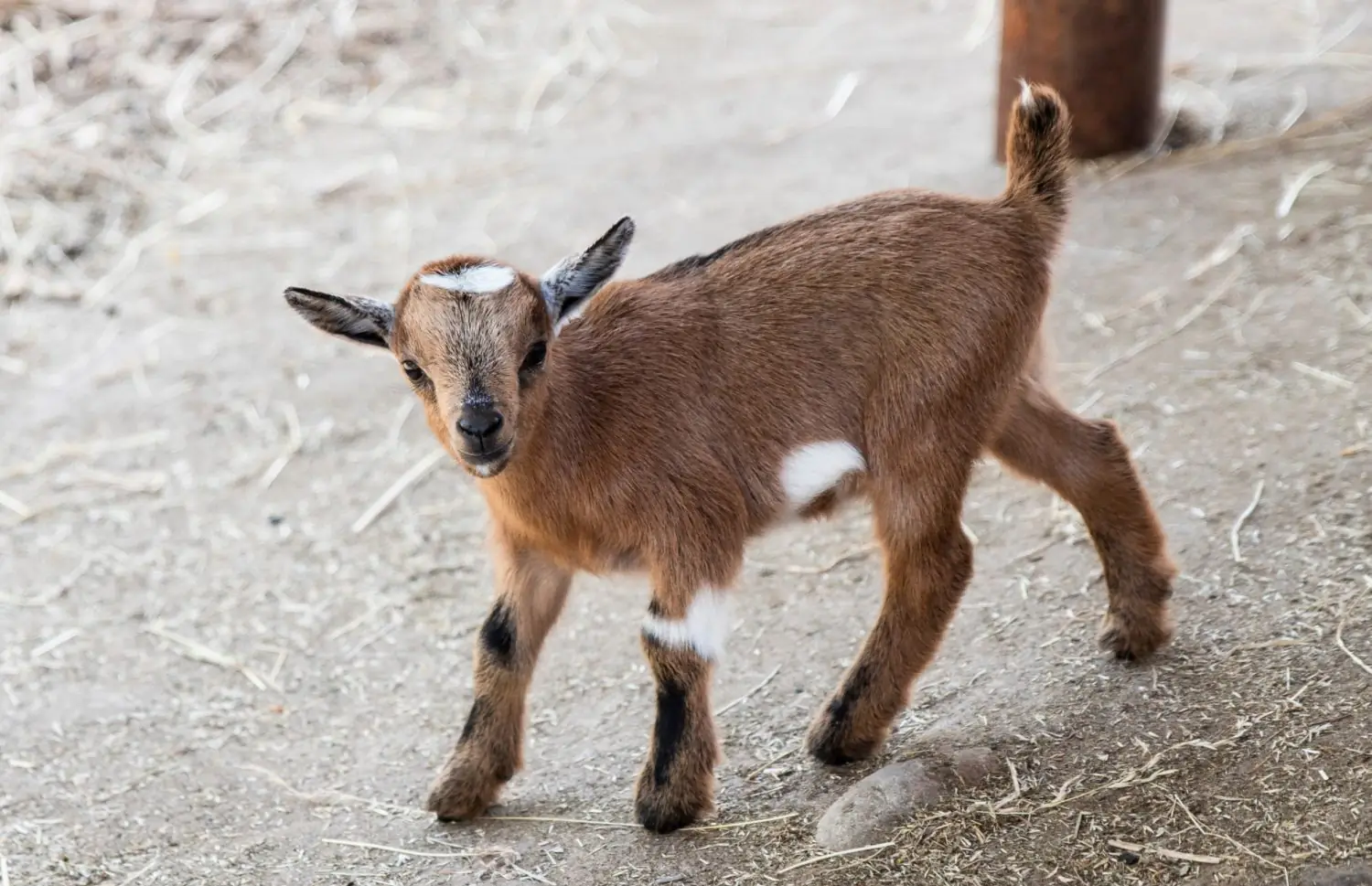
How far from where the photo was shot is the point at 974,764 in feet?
13.6

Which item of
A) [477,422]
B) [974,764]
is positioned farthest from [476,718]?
[974,764]

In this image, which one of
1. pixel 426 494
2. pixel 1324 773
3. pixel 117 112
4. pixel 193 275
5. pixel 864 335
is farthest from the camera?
pixel 117 112

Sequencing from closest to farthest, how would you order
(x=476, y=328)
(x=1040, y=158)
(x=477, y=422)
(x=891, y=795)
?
1. (x=477, y=422)
2. (x=476, y=328)
3. (x=891, y=795)
4. (x=1040, y=158)

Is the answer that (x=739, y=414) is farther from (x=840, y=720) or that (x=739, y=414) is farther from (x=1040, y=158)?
(x=1040, y=158)

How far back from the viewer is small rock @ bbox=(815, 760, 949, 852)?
155 inches

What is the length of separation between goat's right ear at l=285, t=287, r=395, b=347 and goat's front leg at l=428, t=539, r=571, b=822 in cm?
73

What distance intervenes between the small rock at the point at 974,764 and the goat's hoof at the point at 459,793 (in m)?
1.34

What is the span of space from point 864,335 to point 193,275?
226 inches

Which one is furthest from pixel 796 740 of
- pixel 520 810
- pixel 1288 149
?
pixel 1288 149

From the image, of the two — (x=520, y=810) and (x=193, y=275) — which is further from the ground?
(x=520, y=810)

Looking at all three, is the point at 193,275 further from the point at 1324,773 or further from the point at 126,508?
the point at 1324,773

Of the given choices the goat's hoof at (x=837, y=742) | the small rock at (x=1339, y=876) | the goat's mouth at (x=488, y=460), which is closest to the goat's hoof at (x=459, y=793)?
the goat's hoof at (x=837, y=742)

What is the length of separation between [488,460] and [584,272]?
63 centimetres

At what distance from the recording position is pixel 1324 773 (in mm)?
3717
